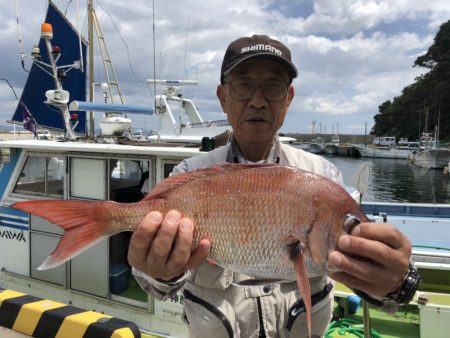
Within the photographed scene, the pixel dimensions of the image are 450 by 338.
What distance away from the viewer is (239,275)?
2.06 metres

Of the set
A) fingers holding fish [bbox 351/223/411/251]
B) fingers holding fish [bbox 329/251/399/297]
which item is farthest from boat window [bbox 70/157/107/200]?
fingers holding fish [bbox 351/223/411/251]

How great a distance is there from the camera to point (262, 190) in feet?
5.66

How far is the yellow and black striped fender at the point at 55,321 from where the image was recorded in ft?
14.2

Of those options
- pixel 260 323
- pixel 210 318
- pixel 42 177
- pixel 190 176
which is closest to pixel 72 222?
pixel 190 176

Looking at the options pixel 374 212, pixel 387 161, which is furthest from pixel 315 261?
pixel 387 161

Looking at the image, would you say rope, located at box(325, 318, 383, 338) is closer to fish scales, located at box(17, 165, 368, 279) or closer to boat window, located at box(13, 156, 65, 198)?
fish scales, located at box(17, 165, 368, 279)

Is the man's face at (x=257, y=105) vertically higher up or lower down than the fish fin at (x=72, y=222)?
higher up

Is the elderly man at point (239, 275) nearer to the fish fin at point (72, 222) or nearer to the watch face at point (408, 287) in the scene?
the watch face at point (408, 287)

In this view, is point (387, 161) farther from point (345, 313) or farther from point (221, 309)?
point (221, 309)

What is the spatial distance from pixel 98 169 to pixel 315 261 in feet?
14.0

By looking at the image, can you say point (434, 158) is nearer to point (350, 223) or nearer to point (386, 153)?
point (386, 153)

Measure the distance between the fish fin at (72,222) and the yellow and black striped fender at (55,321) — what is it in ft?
10.1

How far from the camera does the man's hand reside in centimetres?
147

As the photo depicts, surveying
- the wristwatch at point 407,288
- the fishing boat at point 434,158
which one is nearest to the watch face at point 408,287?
the wristwatch at point 407,288
